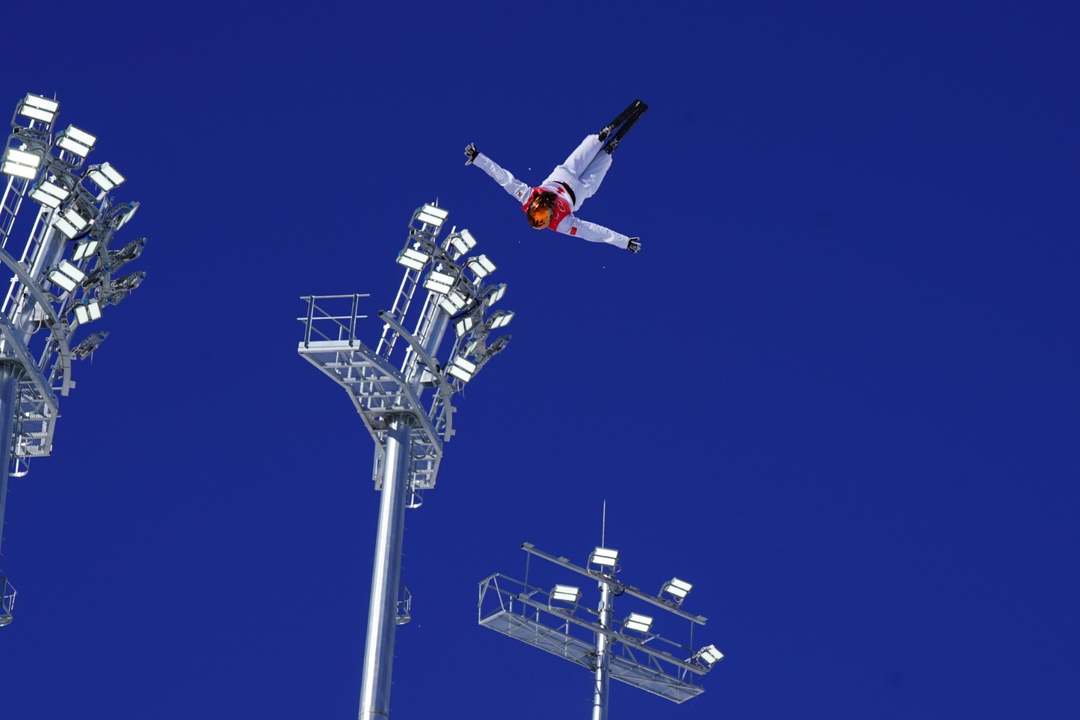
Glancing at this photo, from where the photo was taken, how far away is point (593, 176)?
2127 inches

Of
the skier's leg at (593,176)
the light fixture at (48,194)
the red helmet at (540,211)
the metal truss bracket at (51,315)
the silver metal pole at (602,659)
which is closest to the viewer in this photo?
the metal truss bracket at (51,315)

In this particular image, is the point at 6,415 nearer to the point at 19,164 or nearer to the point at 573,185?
the point at 19,164

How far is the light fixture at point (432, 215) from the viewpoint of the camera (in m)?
51.2

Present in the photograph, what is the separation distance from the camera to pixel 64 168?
48.7 meters

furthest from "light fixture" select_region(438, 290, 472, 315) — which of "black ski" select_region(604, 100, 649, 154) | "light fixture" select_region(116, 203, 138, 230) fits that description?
"light fixture" select_region(116, 203, 138, 230)

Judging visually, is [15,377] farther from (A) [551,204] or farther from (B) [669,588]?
(B) [669,588]

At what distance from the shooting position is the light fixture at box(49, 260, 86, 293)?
47.2 m

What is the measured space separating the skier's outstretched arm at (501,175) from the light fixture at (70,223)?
8.43 m

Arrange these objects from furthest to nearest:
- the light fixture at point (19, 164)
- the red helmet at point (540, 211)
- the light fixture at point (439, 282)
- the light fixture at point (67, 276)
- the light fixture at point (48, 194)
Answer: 1. the red helmet at point (540, 211)
2. the light fixture at point (439, 282)
3. the light fixture at point (48, 194)
4. the light fixture at point (19, 164)
5. the light fixture at point (67, 276)

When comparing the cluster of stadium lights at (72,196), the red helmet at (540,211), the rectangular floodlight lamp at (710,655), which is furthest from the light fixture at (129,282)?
the rectangular floodlight lamp at (710,655)

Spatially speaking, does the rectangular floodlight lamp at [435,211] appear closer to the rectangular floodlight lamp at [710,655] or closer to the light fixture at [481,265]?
the light fixture at [481,265]

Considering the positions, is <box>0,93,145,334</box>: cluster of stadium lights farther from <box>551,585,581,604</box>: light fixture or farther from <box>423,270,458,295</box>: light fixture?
<box>551,585,581,604</box>: light fixture

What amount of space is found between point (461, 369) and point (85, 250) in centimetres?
814

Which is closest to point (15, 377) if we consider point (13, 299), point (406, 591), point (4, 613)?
point (13, 299)
